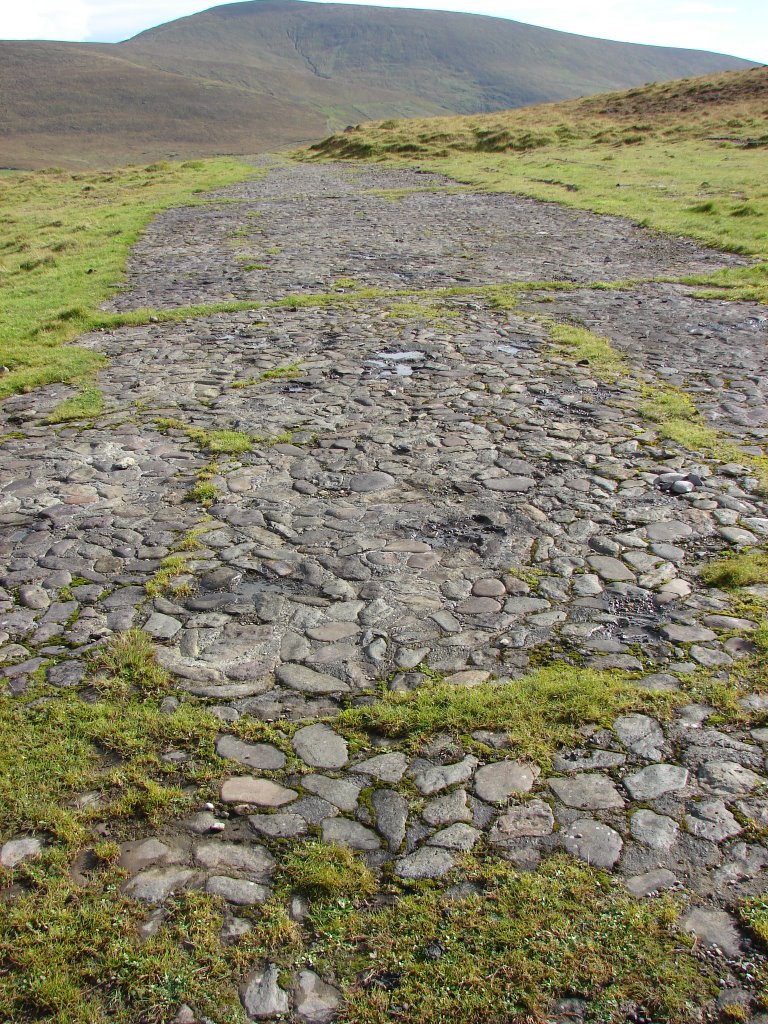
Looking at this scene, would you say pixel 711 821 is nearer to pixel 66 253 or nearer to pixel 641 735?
pixel 641 735

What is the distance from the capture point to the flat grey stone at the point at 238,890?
295cm

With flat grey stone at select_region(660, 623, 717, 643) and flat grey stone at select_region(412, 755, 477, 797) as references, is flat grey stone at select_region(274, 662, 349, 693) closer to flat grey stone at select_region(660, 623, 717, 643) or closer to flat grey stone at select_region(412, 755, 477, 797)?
flat grey stone at select_region(412, 755, 477, 797)

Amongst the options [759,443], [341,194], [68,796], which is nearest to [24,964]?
[68,796]

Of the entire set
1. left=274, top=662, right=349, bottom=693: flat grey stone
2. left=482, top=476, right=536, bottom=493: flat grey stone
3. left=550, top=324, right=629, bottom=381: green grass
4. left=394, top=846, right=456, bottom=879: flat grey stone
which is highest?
left=550, top=324, right=629, bottom=381: green grass

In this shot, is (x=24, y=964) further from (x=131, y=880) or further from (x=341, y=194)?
(x=341, y=194)

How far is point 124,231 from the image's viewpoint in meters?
21.4

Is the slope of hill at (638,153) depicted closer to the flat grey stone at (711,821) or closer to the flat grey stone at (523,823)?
the flat grey stone at (711,821)

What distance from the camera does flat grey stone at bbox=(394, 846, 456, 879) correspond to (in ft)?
10.1

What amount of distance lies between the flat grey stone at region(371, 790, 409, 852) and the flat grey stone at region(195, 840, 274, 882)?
0.48 meters

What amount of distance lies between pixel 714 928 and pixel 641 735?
106cm

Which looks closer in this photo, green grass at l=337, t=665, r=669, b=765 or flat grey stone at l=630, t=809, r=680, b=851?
flat grey stone at l=630, t=809, r=680, b=851

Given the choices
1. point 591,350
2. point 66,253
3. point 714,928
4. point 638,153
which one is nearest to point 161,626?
point 714,928

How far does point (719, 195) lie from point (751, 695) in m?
22.3

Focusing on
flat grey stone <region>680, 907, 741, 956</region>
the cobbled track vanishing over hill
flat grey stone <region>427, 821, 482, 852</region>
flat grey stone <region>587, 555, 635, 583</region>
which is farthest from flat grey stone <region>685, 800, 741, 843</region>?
flat grey stone <region>587, 555, 635, 583</region>
